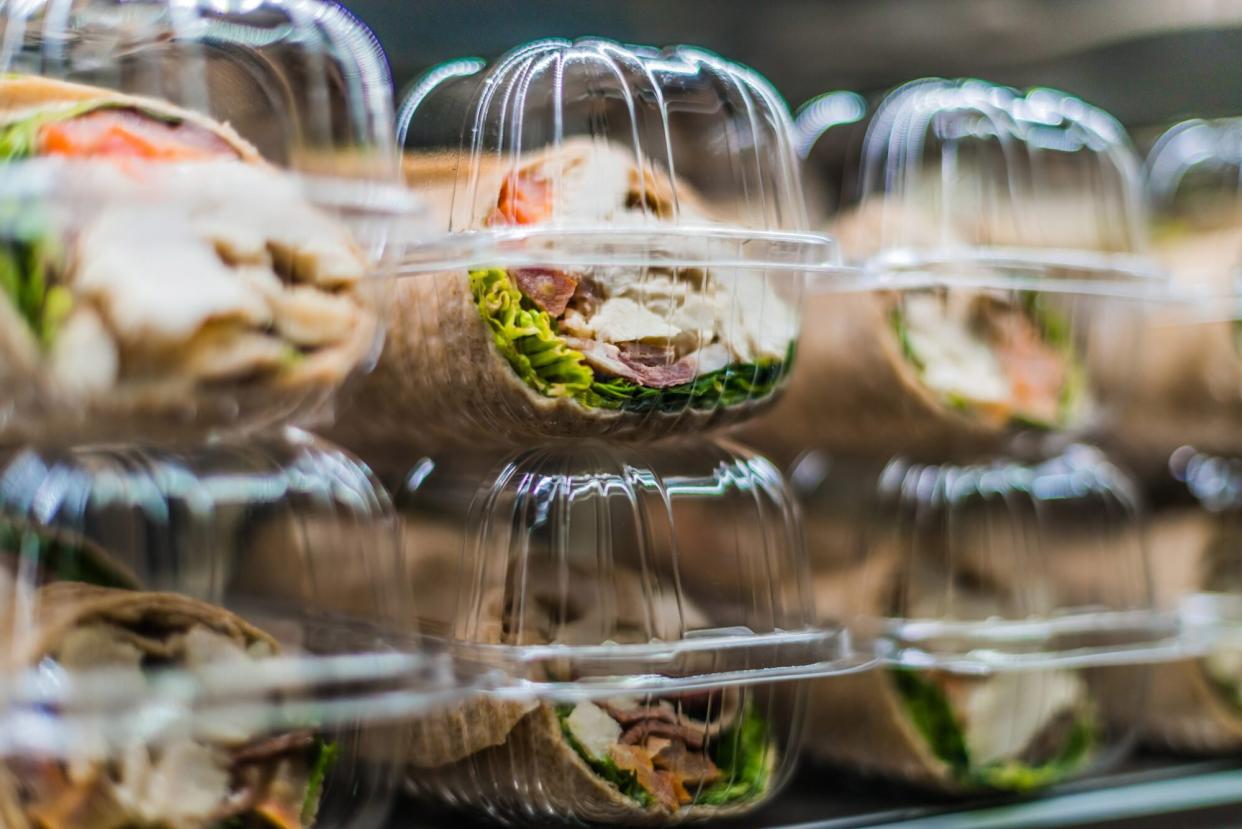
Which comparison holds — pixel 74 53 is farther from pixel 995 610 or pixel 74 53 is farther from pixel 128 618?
pixel 995 610

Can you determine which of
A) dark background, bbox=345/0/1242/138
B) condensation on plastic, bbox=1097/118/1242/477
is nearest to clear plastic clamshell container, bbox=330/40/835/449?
dark background, bbox=345/0/1242/138

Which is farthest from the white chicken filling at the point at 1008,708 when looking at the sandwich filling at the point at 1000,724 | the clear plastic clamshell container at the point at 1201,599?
the clear plastic clamshell container at the point at 1201,599

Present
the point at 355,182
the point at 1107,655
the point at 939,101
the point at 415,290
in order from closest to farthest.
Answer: the point at 355,182, the point at 415,290, the point at 1107,655, the point at 939,101

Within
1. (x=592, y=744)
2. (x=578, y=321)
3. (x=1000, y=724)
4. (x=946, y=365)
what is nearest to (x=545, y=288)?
(x=578, y=321)

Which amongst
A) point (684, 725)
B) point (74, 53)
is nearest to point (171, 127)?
point (74, 53)

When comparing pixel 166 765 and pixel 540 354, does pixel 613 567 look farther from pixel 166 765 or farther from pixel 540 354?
pixel 166 765

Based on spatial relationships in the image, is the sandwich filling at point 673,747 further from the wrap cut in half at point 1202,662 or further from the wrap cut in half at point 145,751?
the wrap cut in half at point 1202,662
